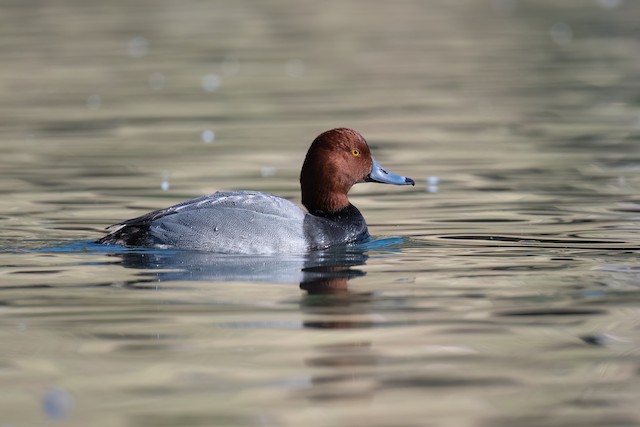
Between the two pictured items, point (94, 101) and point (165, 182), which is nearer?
point (165, 182)

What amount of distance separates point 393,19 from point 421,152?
1991 cm

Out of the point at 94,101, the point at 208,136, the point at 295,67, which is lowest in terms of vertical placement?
the point at 208,136

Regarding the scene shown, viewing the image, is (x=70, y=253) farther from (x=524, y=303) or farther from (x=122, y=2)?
(x=122, y=2)

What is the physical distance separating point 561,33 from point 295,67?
24.7ft

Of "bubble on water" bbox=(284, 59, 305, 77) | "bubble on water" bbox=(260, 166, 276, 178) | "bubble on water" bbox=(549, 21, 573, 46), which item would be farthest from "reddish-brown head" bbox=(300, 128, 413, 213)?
"bubble on water" bbox=(549, 21, 573, 46)

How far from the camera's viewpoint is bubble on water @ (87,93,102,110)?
20027 millimetres

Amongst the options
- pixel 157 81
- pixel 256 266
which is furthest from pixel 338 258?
pixel 157 81

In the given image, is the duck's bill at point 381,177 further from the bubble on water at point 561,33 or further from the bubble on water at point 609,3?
the bubble on water at point 609,3

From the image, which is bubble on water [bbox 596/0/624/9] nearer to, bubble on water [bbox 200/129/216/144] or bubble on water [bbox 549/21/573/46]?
bubble on water [bbox 549/21/573/46]

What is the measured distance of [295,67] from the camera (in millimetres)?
24297

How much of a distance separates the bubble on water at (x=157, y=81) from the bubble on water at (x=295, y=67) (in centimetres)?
206

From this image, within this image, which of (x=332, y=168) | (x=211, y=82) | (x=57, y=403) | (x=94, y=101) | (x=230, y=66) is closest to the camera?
(x=57, y=403)

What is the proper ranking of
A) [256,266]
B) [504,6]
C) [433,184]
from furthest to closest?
[504,6] → [433,184] → [256,266]

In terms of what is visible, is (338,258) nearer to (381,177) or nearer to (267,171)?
→ (381,177)
